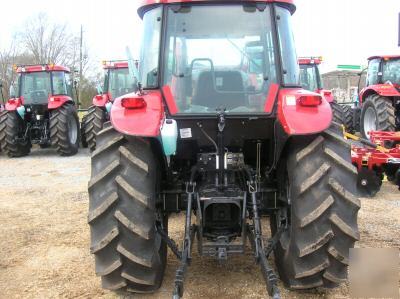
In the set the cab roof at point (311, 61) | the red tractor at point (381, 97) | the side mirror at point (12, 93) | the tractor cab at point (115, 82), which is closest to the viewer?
the red tractor at point (381, 97)

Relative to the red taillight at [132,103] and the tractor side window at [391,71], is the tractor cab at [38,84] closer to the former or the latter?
the tractor side window at [391,71]

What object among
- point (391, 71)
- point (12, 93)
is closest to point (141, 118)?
point (391, 71)

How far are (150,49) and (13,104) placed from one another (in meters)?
9.39

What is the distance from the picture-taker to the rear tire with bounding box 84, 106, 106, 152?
11.9m

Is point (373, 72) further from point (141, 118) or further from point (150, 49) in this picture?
point (141, 118)

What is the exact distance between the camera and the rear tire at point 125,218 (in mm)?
3148

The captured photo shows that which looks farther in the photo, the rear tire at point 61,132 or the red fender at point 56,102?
the red fender at point 56,102

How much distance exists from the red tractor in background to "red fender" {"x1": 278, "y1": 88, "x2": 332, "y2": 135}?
7.38 m

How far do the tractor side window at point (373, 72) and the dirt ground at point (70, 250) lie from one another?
5.59m

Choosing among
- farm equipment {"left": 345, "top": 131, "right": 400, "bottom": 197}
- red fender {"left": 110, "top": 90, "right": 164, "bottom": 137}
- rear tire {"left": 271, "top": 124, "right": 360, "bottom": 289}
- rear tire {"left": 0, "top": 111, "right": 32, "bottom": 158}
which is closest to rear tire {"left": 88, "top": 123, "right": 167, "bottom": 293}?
red fender {"left": 110, "top": 90, "right": 164, "bottom": 137}

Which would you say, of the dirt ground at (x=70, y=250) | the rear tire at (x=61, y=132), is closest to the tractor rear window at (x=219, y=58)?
the dirt ground at (x=70, y=250)

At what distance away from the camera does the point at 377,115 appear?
10242 mm

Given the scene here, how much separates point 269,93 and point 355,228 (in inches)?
43.4

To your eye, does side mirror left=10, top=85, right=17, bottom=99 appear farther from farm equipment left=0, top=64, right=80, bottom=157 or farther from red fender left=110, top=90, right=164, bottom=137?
red fender left=110, top=90, right=164, bottom=137
